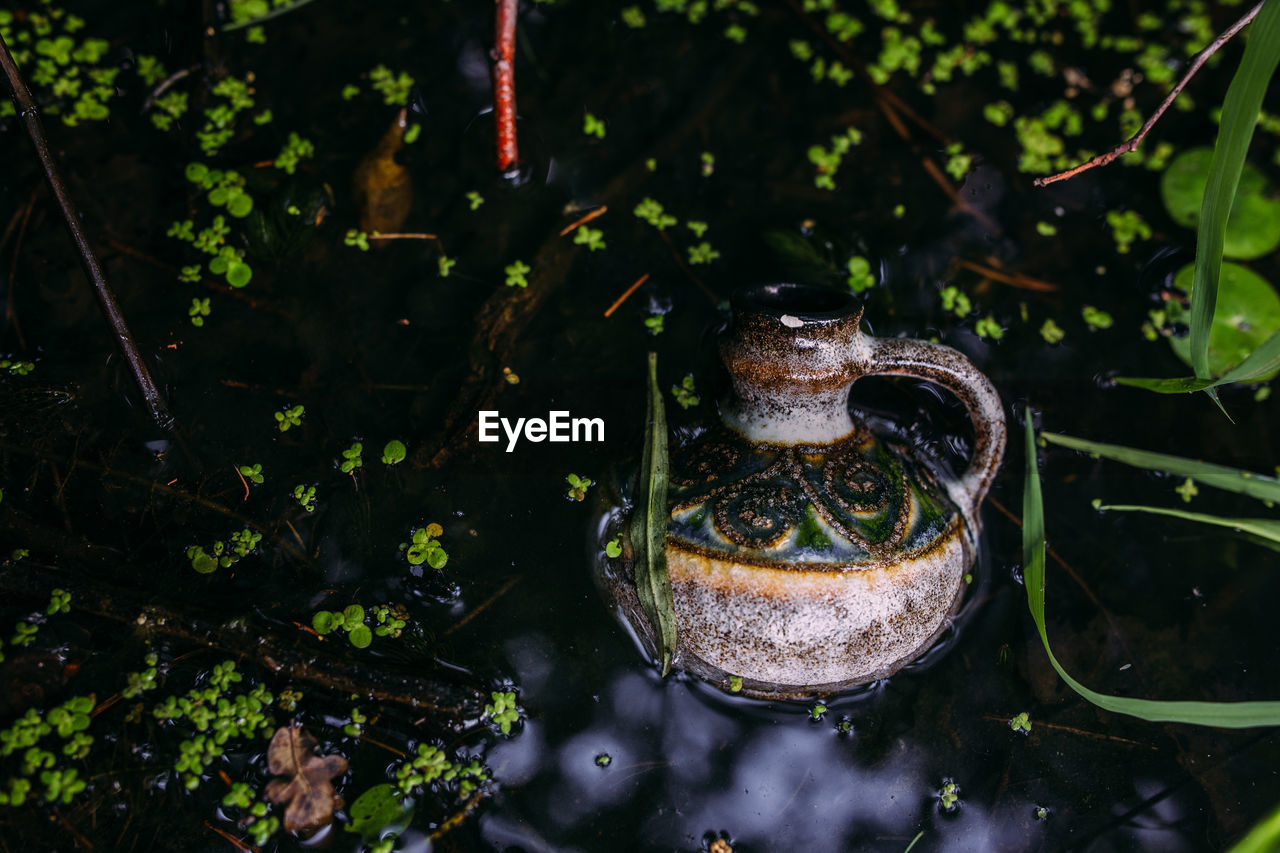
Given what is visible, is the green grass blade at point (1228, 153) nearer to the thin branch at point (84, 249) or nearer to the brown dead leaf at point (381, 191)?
the brown dead leaf at point (381, 191)

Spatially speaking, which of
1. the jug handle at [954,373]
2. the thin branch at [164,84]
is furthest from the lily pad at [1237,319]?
the thin branch at [164,84]

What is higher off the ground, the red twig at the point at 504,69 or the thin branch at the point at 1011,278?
the red twig at the point at 504,69

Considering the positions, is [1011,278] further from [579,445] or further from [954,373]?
[579,445]

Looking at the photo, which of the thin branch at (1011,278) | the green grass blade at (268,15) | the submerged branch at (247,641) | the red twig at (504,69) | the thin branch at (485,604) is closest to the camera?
the submerged branch at (247,641)

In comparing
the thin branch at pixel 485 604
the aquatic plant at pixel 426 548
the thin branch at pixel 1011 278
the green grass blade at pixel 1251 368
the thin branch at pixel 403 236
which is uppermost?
the thin branch at pixel 403 236

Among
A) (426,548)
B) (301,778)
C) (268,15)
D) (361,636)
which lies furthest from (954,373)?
(268,15)

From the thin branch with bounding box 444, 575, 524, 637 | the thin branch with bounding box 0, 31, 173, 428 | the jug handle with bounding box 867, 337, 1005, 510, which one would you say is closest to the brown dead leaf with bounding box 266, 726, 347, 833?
the thin branch with bounding box 444, 575, 524, 637

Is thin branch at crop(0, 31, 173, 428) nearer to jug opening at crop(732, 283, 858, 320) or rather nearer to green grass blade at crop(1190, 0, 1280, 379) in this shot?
jug opening at crop(732, 283, 858, 320)

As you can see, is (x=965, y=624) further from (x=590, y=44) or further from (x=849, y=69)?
(x=590, y=44)
